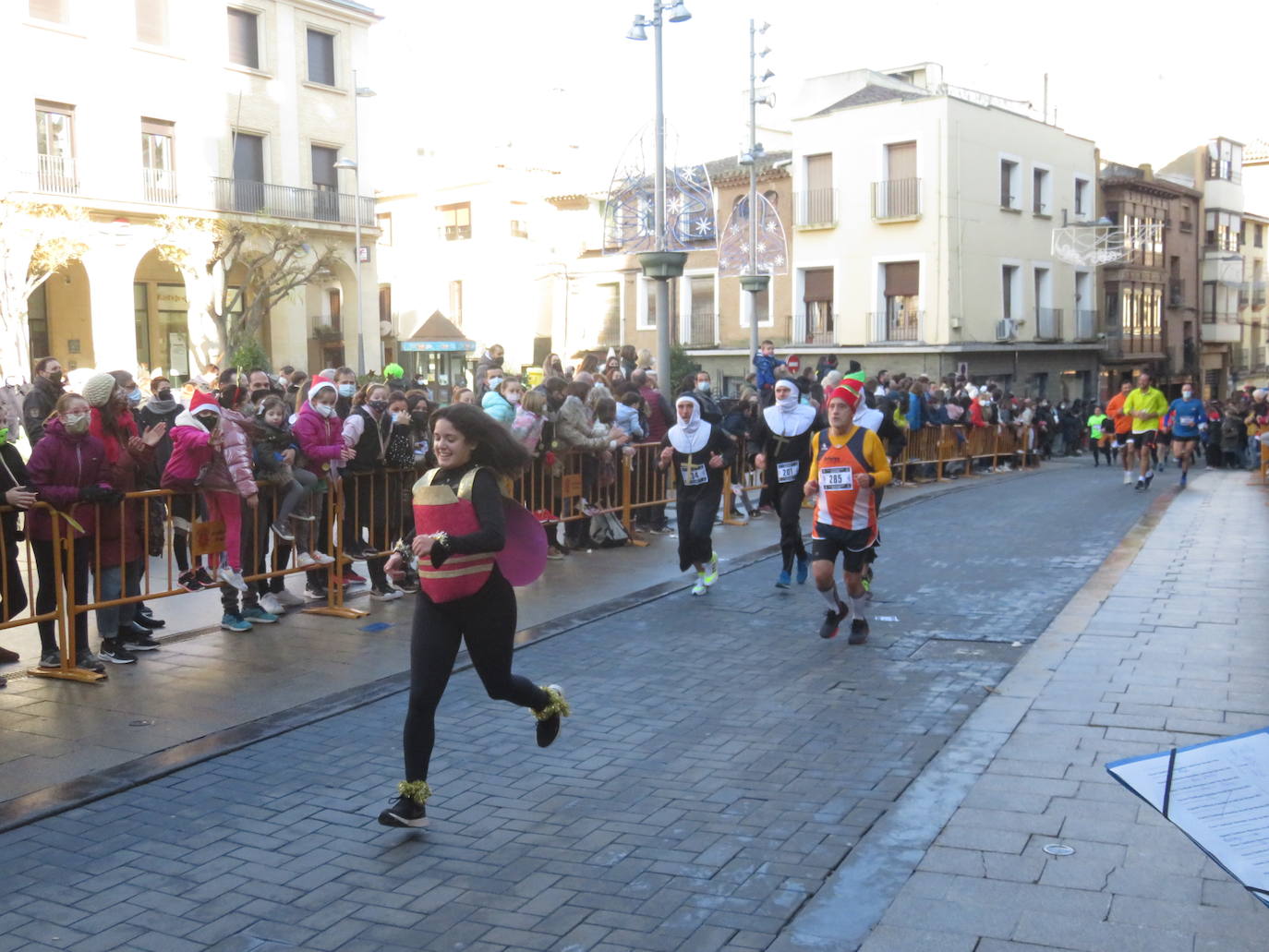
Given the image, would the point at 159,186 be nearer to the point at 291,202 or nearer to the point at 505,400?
the point at 291,202

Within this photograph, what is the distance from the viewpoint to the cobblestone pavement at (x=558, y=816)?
432cm

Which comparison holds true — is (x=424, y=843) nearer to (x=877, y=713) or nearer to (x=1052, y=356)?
(x=877, y=713)

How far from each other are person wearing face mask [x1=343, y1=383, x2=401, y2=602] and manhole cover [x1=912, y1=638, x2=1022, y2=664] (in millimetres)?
4336

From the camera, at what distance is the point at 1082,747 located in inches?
235

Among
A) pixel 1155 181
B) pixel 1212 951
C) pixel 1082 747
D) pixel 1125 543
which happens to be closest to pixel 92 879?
pixel 1212 951

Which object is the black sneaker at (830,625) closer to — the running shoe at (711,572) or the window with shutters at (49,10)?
the running shoe at (711,572)

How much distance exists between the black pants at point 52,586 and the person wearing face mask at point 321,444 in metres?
1.95

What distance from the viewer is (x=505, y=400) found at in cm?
1212

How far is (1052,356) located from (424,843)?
40.1 meters

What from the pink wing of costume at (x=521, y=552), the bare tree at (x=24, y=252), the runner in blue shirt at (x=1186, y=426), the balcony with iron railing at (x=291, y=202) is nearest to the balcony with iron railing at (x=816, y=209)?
the balcony with iron railing at (x=291, y=202)

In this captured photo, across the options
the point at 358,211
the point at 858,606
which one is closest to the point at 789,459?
the point at 858,606

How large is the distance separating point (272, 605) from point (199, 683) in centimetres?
220

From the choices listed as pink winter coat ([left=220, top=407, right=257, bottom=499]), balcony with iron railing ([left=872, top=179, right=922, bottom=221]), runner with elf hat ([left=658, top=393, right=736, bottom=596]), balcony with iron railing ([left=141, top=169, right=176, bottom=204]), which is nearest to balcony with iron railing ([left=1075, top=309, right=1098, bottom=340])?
balcony with iron railing ([left=872, top=179, right=922, bottom=221])

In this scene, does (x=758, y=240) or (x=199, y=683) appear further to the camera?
(x=758, y=240)
